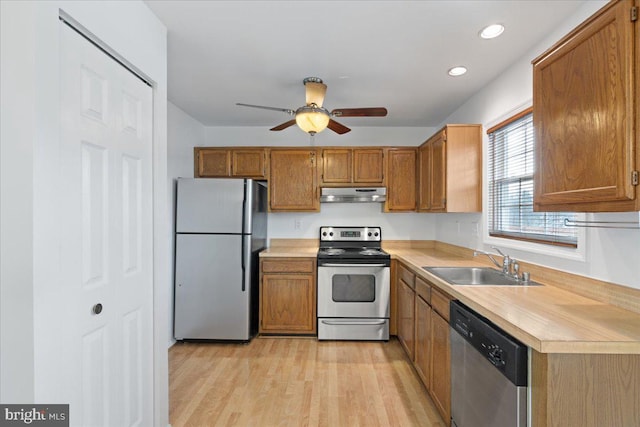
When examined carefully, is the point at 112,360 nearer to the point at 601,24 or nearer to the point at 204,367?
the point at 204,367

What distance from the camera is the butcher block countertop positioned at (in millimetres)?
1147

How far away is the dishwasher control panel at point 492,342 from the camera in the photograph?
4.13 feet

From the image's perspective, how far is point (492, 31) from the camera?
203 cm

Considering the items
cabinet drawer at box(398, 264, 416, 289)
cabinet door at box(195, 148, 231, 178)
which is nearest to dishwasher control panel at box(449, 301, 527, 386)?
cabinet drawer at box(398, 264, 416, 289)

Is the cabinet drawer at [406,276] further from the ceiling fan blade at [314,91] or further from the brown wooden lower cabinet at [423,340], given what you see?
the ceiling fan blade at [314,91]

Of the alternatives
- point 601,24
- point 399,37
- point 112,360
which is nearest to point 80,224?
point 112,360

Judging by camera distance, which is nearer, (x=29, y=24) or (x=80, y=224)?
(x=29, y=24)

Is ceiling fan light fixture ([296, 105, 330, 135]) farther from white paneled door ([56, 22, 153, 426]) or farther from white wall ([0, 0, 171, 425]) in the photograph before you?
white wall ([0, 0, 171, 425])

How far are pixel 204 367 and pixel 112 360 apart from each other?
1569 millimetres

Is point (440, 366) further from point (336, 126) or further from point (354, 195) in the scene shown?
point (354, 195)

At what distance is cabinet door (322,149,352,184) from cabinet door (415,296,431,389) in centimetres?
182

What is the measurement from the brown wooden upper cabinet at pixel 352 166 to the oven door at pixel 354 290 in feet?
3.53

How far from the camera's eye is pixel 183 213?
11.3 ft

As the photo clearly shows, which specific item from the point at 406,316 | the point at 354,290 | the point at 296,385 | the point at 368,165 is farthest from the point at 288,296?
the point at 368,165
